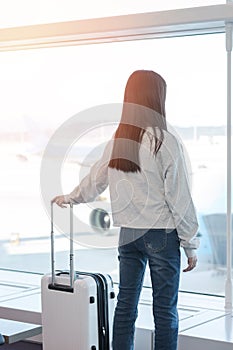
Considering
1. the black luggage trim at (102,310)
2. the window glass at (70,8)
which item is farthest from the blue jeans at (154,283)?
the window glass at (70,8)

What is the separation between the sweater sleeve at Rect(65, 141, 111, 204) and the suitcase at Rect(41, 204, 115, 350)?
13 centimetres

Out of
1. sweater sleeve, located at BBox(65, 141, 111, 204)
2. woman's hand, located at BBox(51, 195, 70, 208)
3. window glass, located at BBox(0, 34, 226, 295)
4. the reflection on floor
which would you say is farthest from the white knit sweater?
window glass, located at BBox(0, 34, 226, 295)

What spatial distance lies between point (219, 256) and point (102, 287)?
3.37ft

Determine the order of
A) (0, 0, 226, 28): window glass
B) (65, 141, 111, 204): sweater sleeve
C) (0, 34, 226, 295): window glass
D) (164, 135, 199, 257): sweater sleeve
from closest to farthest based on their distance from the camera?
(164, 135, 199, 257): sweater sleeve → (65, 141, 111, 204): sweater sleeve → (0, 0, 226, 28): window glass → (0, 34, 226, 295): window glass

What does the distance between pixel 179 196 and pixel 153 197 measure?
4.6 inches

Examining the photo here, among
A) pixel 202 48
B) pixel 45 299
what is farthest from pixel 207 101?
pixel 45 299

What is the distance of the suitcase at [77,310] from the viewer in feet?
9.57

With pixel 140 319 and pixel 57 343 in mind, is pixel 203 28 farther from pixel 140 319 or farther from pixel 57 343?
pixel 57 343

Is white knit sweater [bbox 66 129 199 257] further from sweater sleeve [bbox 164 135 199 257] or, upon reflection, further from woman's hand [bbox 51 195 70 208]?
woman's hand [bbox 51 195 70 208]

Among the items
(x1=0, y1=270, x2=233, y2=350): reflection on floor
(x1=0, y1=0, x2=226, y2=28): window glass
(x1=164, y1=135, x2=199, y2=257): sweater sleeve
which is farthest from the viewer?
(x1=0, y1=0, x2=226, y2=28): window glass

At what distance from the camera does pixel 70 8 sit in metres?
3.80

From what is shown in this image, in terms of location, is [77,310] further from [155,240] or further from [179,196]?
[179,196]

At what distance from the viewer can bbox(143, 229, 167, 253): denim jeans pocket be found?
2646mm

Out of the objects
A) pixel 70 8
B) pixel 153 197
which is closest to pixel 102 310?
pixel 153 197
